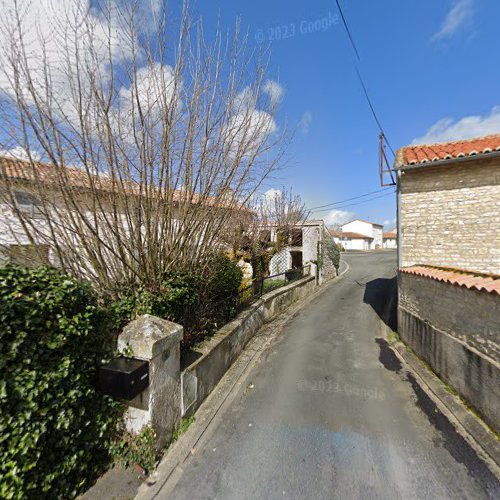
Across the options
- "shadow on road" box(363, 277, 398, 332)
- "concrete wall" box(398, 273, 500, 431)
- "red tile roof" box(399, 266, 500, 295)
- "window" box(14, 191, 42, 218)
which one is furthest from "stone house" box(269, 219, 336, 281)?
"window" box(14, 191, 42, 218)

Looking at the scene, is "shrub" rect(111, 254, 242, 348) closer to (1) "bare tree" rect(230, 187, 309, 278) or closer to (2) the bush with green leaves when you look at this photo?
(1) "bare tree" rect(230, 187, 309, 278)

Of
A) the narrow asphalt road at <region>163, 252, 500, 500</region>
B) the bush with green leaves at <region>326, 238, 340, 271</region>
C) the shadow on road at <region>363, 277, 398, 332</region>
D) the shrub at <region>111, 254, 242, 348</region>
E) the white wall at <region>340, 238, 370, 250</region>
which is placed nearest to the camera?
the narrow asphalt road at <region>163, 252, 500, 500</region>

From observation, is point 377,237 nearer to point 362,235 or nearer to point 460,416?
point 362,235

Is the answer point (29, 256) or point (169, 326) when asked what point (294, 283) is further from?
point (29, 256)

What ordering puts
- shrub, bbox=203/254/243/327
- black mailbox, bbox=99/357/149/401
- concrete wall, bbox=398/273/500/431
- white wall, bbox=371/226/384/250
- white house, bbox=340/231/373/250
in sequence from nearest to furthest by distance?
black mailbox, bbox=99/357/149/401, concrete wall, bbox=398/273/500/431, shrub, bbox=203/254/243/327, white house, bbox=340/231/373/250, white wall, bbox=371/226/384/250

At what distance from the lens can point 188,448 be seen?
10.6ft

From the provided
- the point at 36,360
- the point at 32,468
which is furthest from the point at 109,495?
the point at 36,360

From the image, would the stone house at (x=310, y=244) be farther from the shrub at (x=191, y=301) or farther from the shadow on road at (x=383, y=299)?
the shrub at (x=191, y=301)

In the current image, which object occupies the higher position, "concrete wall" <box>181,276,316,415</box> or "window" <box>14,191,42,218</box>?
"window" <box>14,191,42,218</box>

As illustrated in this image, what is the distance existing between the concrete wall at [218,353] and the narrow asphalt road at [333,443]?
1.78 ft

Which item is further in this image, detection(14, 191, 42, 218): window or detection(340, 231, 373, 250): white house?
detection(340, 231, 373, 250): white house

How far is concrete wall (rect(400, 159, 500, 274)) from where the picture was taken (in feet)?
22.4

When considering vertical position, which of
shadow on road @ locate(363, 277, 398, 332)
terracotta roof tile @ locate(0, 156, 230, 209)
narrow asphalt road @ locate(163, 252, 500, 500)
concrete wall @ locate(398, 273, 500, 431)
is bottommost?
narrow asphalt road @ locate(163, 252, 500, 500)

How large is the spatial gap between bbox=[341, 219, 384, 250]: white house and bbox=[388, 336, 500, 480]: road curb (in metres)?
49.9
